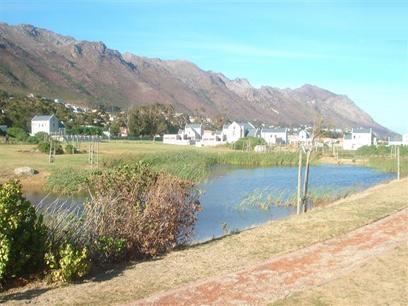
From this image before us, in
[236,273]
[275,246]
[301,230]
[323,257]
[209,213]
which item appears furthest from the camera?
[209,213]

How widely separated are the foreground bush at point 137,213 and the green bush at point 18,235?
1026mm

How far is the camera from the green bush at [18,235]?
7.80 metres

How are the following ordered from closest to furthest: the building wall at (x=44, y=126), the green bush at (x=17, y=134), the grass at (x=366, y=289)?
the grass at (x=366, y=289) < the green bush at (x=17, y=134) < the building wall at (x=44, y=126)

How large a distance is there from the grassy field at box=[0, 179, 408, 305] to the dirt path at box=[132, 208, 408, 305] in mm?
323

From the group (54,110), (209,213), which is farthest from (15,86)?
(209,213)

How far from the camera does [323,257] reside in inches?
355

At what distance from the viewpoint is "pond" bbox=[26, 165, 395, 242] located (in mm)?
17672

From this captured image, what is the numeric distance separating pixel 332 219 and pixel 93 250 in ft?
18.5

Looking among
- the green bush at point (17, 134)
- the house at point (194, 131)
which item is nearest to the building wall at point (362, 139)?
the house at point (194, 131)

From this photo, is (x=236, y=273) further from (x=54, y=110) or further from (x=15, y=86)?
(x=15, y=86)

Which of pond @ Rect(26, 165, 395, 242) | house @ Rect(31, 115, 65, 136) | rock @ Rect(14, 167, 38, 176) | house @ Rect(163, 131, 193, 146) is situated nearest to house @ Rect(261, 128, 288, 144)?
house @ Rect(163, 131, 193, 146)

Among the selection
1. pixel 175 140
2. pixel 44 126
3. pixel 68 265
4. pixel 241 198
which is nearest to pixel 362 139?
pixel 175 140

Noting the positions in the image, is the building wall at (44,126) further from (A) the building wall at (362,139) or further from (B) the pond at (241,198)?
(A) the building wall at (362,139)

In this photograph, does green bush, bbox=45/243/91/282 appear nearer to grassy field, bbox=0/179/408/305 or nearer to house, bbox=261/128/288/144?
grassy field, bbox=0/179/408/305
